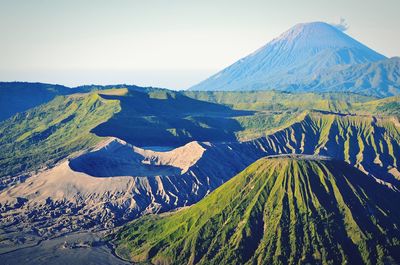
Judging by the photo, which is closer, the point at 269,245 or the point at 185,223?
the point at 269,245

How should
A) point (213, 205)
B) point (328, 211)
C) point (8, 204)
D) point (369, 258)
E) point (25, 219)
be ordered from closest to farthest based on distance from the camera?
point (369, 258) → point (328, 211) → point (213, 205) → point (25, 219) → point (8, 204)

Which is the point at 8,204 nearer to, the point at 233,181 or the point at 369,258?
the point at 233,181

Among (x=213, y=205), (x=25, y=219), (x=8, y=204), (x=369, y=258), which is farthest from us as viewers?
(x=8, y=204)

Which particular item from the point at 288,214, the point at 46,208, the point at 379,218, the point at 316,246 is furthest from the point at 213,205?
the point at 46,208

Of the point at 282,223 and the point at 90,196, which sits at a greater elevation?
the point at 90,196

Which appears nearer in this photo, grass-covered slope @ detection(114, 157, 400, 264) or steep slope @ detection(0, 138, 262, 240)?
grass-covered slope @ detection(114, 157, 400, 264)

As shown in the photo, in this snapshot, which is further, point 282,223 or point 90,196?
point 90,196

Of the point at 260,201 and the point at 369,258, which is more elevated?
the point at 260,201

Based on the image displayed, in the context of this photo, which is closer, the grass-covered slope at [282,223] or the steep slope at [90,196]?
the grass-covered slope at [282,223]
